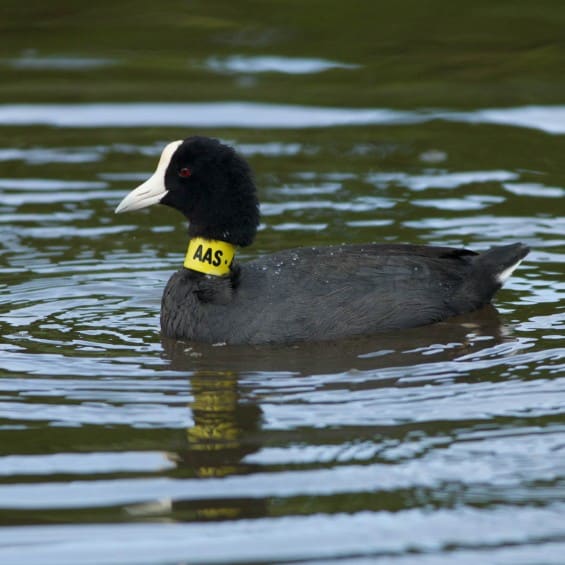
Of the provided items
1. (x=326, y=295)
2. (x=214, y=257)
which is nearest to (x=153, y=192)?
(x=214, y=257)

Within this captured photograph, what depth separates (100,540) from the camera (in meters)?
4.85

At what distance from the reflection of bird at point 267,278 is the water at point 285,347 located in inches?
5.0

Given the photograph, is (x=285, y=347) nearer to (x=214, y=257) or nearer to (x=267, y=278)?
(x=267, y=278)

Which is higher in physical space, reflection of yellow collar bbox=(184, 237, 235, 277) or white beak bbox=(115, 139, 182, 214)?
white beak bbox=(115, 139, 182, 214)

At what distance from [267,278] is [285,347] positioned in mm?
418

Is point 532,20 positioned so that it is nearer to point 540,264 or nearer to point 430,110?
point 430,110

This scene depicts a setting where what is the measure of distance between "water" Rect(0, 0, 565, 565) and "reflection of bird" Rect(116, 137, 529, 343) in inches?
5.0

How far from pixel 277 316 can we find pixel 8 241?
3.00 meters

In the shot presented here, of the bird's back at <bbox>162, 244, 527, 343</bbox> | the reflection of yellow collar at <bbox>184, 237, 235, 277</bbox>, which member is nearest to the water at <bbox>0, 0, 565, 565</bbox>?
the bird's back at <bbox>162, 244, 527, 343</bbox>

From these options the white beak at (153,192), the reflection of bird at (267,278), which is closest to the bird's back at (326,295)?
the reflection of bird at (267,278)

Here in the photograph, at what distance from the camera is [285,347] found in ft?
23.8

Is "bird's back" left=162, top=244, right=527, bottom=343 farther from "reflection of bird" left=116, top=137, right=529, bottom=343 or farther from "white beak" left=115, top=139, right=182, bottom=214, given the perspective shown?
"white beak" left=115, top=139, right=182, bottom=214

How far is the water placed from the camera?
5.02m

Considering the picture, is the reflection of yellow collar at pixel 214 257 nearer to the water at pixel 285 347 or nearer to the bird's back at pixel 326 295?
the bird's back at pixel 326 295
